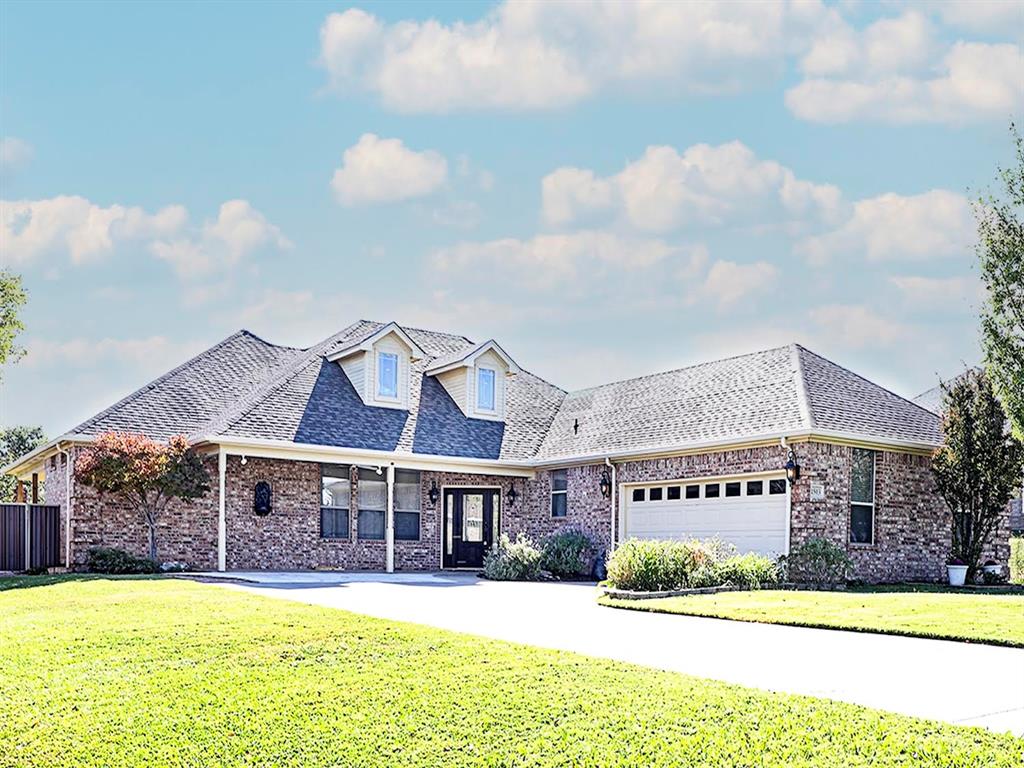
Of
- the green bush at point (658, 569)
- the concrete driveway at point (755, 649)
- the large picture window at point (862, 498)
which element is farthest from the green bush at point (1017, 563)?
the concrete driveway at point (755, 649)

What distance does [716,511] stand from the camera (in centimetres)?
2067

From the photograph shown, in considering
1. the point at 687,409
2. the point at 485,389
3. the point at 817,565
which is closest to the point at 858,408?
the point at 687,409

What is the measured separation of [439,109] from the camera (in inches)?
736

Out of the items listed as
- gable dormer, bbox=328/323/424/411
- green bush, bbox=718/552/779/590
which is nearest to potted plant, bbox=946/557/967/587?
green bush, bbox=718/552/779/590

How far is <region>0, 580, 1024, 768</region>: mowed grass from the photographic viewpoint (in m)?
6.17

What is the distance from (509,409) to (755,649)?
57.8 feet

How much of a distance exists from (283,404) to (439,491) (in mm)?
4153

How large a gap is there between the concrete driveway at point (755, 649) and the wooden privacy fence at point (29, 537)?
24.6 ft

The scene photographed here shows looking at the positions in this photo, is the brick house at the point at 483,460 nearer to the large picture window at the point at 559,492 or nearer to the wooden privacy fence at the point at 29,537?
the large picture window at the point at 559,492

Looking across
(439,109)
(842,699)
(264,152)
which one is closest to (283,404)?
(264,152)

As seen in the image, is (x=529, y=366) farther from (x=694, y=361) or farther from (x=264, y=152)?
(x=264, y=152)

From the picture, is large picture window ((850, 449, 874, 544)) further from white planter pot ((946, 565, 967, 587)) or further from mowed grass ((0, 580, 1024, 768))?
mowed grass ((0, 580, 1024, 768))

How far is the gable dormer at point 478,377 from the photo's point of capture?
2609 centimetres

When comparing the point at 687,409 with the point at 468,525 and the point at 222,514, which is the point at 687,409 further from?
the point at 222,514
